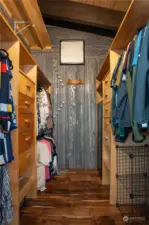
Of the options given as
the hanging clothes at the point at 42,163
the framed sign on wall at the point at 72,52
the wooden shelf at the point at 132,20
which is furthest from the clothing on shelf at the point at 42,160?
the framed sign on wall at the point at 72,52

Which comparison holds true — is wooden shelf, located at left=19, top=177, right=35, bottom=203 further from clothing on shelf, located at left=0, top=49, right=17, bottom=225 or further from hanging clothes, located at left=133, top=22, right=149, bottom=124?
hanging clothes, located at left=133, top=22, right=149, bottom=124

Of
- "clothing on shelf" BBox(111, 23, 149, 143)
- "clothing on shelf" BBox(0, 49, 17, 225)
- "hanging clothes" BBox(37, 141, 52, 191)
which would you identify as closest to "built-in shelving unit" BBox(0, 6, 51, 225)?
"clothing on shelf" BBox(0, 49, 17, 225)

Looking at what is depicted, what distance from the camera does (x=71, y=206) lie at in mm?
2230

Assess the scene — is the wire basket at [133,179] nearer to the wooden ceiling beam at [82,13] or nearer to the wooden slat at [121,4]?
the wooden slat at [121,4]

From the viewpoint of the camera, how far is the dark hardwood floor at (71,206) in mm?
1917

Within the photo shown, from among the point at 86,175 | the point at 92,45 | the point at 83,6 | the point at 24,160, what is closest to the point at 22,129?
the point at 24,160

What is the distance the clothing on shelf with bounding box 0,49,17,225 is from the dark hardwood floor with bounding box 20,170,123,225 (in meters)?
0.37

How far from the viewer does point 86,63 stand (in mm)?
4078

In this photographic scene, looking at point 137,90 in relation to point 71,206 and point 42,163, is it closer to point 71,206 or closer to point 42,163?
point 71,206

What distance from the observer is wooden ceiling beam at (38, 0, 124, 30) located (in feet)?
10.9

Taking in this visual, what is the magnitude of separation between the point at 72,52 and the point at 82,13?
2.63 feet

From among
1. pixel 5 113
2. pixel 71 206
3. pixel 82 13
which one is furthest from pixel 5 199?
pixel 82 13

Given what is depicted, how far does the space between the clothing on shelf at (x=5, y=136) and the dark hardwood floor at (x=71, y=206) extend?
37 cm

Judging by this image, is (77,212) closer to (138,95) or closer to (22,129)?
(22,129)
